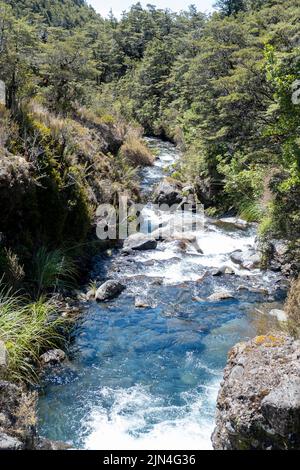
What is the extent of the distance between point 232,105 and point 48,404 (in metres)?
13.9

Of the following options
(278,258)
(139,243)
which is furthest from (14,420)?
(278,258)

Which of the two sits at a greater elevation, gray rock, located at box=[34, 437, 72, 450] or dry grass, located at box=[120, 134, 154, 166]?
dry grass, located at box=[120, 134, 154, 166]

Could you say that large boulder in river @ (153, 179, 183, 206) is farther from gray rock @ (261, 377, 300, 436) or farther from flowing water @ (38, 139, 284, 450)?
gray rock @ (261, 377, 300, 436)

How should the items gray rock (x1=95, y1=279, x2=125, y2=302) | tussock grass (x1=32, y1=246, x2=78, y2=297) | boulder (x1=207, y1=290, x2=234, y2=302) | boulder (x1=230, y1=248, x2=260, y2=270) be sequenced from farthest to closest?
boulder (x1=230, y1=248, x2=260, y2=270) < boulder (x1=207, y1=290, x2=234, y2=302) < gray rock (x1=95, y1=279, x2=125, y2=302) < tussock grass (x1=32, y1=246, x2=78, y2=297)

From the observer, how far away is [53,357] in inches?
261

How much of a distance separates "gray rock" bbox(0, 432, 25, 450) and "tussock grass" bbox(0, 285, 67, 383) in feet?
5.91

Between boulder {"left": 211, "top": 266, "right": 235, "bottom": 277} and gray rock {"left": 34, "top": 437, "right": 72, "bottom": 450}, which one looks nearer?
gray rock {"left": 34, "top": 437, "right": 72, "bottom": 450}

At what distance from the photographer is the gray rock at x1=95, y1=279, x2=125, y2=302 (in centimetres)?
909

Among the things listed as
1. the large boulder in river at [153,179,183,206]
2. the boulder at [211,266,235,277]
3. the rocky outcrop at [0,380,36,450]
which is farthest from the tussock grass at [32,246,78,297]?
the large boulder in river at [153,179,183,206]

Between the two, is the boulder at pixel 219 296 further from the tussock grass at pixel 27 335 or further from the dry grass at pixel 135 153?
the dry grass at pixel 135 153

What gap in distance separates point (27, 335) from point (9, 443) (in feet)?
8.50

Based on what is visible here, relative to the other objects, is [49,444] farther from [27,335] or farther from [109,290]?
[109,290]

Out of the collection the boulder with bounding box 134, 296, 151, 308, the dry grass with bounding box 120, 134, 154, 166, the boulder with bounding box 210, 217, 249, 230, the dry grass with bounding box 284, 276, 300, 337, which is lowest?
the boulder with bounding box 134, 296, 151, 308

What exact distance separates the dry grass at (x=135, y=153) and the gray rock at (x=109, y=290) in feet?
36.6
